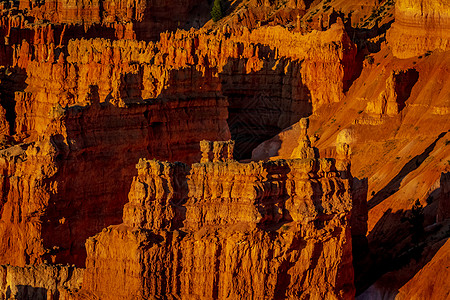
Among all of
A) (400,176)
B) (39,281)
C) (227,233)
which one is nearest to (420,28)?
(400,176)

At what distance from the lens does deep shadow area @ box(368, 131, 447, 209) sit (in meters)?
70.8

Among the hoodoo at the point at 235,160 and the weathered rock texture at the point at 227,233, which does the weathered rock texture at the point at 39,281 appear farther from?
the weathered rock texture at the point at 227,233

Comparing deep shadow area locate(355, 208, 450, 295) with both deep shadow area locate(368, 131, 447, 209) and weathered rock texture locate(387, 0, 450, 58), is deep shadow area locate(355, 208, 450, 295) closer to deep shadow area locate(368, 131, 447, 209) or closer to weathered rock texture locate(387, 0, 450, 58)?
deep shadow area locate(368, 131, 447, 209)

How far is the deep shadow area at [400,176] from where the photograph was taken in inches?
2788

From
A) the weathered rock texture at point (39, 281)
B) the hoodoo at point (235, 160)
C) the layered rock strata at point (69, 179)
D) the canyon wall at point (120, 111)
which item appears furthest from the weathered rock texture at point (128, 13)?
the weathered rock texture at point (39, 281)

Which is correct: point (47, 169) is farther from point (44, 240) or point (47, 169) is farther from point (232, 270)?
point (232, 270)

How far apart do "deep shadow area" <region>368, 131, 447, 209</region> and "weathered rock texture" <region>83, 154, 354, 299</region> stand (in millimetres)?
19276

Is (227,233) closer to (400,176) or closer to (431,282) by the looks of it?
(431,282)

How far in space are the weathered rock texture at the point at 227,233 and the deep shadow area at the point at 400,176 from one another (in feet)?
63.2

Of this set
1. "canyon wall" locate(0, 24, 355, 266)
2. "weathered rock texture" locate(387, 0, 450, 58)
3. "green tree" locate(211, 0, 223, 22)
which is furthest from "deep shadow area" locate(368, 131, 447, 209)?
"green tree" locate(211, 0, 223, 22)

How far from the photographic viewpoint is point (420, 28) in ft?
286

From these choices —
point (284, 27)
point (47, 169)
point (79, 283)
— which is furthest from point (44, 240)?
point (284, 27)

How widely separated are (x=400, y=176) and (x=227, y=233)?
2563cm

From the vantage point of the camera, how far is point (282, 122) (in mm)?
93062
